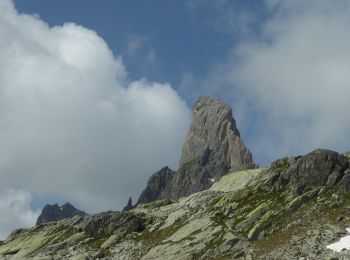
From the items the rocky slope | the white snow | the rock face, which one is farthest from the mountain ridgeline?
the white snow

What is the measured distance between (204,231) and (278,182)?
1625 centimetres

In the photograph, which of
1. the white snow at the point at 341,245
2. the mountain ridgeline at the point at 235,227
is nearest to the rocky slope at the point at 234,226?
the mountain ridgeline at the point at 235,227

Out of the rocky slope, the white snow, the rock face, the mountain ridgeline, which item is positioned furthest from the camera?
the rock face

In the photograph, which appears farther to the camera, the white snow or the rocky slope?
the rocky slope

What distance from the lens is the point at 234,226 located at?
73.1 meters

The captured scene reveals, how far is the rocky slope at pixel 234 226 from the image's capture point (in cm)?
6159

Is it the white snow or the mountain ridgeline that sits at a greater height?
the mountain ridgeline

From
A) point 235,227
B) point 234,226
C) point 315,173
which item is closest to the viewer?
point 235,227

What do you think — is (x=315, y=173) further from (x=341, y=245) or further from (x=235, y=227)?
(x=341, y=245)

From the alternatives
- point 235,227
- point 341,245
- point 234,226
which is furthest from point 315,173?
point 341,245

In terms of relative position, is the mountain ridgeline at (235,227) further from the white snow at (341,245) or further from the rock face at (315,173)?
the white snow at (341,245)

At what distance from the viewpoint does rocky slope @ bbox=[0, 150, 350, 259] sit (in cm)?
6159

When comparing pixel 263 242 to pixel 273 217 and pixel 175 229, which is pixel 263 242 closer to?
pixel 273 217

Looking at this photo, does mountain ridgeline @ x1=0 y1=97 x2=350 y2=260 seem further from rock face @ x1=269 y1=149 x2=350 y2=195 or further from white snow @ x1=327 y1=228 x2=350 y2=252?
white snow @ x1=327 y1=228 x2=350 y2=252
